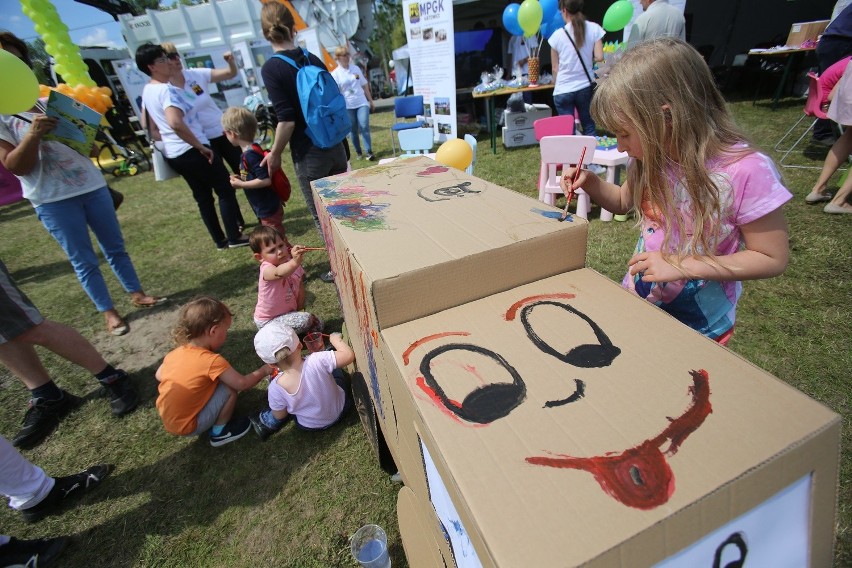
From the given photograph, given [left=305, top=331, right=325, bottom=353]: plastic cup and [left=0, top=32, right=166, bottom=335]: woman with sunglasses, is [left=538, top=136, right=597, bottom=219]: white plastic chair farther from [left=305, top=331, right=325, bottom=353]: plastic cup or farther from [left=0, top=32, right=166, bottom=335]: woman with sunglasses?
[left=0, top=32, right=166, bottom=335]: woman with sunglasses

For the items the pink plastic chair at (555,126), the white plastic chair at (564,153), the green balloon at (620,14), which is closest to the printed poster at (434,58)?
the green balloon at (620,14)

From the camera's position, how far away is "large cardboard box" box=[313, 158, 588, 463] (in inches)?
40.4

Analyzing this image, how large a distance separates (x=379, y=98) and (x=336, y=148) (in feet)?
70.0

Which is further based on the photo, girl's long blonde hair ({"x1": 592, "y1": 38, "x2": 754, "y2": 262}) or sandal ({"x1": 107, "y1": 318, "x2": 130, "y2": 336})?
sandal ({"x1": 107, "y1": 318, "x2": 130, "y2": 336})

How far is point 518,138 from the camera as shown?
22.7 ft

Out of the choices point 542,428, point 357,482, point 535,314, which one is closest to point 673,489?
point 542,428

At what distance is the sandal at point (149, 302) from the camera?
12.0ft

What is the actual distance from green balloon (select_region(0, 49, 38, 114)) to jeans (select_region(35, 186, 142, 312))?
0.78m

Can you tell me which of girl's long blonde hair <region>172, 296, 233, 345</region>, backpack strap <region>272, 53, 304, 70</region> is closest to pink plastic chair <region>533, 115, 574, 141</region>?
backpack strap <region>272, 53, 304, 70</region>

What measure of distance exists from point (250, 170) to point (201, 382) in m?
1.98

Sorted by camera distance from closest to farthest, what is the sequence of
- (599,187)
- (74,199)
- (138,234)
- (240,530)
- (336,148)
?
(599,187)
(240,530)
(74,199)
(336,148)
(138,234)

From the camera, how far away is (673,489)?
593mm

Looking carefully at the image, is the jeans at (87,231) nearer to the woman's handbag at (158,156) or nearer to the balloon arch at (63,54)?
the woman's handbag at (158,156)

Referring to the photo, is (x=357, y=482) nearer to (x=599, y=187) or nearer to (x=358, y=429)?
(x=358, y=429)
